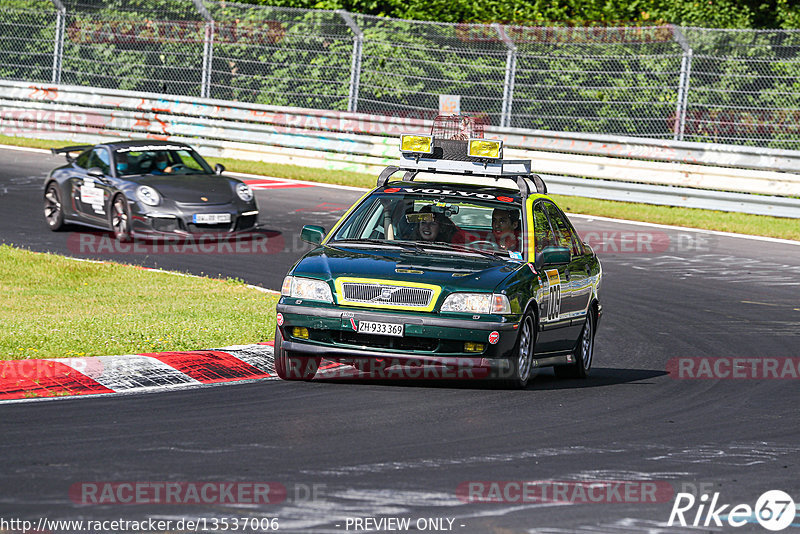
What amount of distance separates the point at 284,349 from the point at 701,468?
324 centimetres

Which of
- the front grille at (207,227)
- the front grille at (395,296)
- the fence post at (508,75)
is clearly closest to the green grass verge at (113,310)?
the front grille at (395,296)

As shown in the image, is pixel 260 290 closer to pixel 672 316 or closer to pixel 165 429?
pixel 672 316

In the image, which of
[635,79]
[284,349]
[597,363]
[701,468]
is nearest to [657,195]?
[635,79]

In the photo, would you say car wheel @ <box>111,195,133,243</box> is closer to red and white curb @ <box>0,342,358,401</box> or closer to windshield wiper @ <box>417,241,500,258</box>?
red and white curb @ <box>0,342,358,401</box>

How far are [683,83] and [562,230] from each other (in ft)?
39.0

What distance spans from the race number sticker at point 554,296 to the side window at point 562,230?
2.08 feet

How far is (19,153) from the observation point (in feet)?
87.8

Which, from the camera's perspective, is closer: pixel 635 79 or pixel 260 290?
pixel 260 290

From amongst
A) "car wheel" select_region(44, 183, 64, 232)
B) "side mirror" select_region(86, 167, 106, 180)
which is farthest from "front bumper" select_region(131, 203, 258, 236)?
"car wheel" select_region(44, 183, 64, 232)

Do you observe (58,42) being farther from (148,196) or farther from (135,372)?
(135,372)

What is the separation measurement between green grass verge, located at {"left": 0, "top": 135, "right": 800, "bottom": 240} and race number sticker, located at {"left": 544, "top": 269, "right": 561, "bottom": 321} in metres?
10.8

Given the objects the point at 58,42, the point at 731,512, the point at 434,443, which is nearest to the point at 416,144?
the point at 434,443

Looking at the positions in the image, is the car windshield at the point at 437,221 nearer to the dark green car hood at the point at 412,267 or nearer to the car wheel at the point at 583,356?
the dark green car hood at the point at 412,267

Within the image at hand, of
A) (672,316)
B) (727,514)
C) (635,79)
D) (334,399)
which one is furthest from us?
(635,79)
